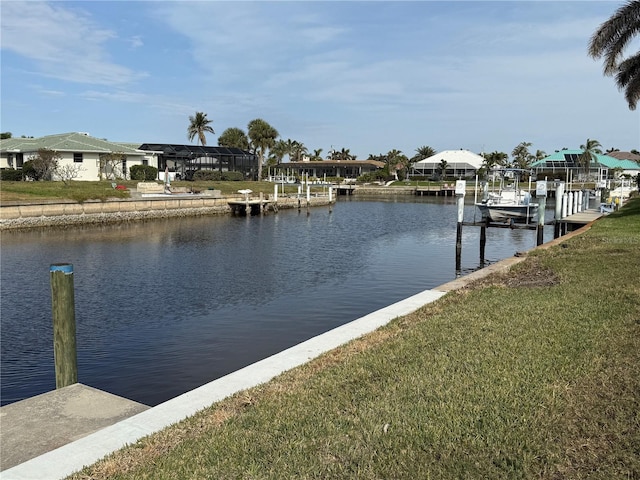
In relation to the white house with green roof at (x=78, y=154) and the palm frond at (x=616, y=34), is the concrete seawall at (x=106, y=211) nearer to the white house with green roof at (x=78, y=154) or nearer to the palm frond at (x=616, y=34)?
the white house with green roof at (x=78, y=154)

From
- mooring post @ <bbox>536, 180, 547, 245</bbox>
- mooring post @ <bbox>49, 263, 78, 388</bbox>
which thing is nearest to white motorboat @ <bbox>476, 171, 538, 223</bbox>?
mooring post @ <bbox>536, 180, 547, 245</bbox>

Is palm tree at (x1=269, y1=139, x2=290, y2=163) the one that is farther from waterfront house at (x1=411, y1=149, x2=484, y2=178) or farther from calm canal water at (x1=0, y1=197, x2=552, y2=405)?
calm canal water at (x1=0, y1=197, x2=552, y2=405)

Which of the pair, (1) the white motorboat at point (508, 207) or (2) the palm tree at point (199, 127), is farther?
(2) the palm tree at point (199, 127)

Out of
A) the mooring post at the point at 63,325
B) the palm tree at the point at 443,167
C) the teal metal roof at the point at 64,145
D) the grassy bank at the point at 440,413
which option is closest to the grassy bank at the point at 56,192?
the teal metal roof at the point at 64,145

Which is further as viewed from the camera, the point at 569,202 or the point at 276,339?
the point at 569,202

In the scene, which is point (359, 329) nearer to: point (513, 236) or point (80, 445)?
point (80, 445)

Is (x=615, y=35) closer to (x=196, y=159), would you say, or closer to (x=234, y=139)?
(x=196, y=159)

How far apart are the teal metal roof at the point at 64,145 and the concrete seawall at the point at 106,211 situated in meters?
16.2

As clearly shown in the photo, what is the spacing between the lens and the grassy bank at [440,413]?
4.52 m

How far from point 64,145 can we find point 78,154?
1.75 meters

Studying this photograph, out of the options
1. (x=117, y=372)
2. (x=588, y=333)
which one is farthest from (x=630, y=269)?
(x=117, y=372)

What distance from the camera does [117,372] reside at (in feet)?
37.7

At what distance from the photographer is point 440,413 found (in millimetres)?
5359

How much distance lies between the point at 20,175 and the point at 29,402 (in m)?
58.3
